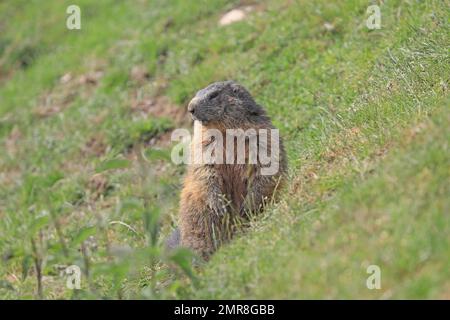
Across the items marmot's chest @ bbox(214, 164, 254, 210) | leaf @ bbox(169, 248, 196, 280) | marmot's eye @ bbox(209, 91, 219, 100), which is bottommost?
leaf @ bbox(169, 248, 196, 280)

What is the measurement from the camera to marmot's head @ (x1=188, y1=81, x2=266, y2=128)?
25.6ft

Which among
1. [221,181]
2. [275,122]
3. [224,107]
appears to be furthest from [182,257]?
[275,122]

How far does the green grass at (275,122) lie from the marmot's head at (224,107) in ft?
1.99

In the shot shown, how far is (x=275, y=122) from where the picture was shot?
32.5 ft

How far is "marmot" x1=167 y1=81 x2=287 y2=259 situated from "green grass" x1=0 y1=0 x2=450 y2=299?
1.08 feet

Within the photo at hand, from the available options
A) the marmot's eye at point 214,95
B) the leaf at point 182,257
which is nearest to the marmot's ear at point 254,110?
the marmot's eye at point 214,95

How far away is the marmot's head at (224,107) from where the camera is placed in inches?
308

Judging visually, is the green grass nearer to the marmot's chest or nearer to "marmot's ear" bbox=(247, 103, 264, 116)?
the marmot's chest

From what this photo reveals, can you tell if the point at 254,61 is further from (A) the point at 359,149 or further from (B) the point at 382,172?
(B) the point at 382,172

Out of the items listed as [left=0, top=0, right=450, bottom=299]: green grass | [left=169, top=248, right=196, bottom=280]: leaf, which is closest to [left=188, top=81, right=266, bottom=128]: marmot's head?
[left=0, top=0, right=450, bottom=299]: green grass

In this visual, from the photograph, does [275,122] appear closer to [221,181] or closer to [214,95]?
[214,95]

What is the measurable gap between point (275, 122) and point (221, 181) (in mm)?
2437

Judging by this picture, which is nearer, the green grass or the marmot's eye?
the green grass

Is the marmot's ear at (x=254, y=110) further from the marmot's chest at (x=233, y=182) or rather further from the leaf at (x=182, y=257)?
the leaf at (x=182, y=257)
